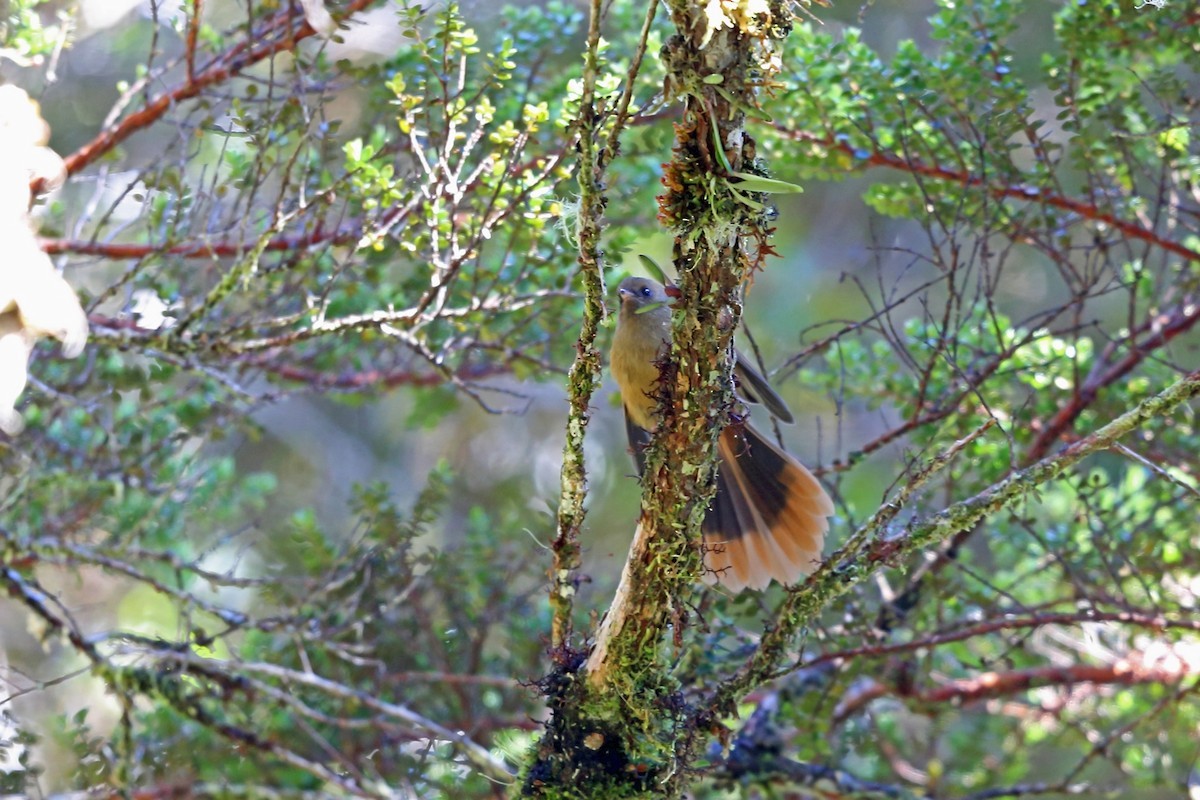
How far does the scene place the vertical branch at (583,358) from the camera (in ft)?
8.45

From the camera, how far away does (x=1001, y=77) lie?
177 inches

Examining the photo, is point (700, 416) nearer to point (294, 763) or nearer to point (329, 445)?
point (294, 763)

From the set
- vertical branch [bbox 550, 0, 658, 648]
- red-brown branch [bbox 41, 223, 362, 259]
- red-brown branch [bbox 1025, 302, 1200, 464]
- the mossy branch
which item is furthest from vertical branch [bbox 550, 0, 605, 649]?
red-brown branch [bbox 1025, 302, 1200, 464]

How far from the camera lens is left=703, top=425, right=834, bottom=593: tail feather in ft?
14.6

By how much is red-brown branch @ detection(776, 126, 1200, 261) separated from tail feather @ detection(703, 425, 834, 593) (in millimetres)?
1220

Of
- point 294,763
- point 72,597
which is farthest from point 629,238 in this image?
point 72,597

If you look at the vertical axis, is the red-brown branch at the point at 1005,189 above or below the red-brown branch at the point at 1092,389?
above

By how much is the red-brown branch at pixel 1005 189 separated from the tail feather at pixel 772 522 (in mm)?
1220

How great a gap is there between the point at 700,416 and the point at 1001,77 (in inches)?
95.3

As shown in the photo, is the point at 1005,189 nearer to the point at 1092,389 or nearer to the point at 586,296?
the point at 1092,389

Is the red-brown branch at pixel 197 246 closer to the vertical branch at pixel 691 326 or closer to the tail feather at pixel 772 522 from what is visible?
the tail feather at pixel 772 522

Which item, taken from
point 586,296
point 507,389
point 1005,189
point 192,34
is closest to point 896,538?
point 586,296

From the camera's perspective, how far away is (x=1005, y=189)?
4.57 meters

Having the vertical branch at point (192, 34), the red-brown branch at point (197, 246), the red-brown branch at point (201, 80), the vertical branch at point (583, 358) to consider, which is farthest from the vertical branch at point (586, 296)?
the red-brown branch at point (201, 80)
